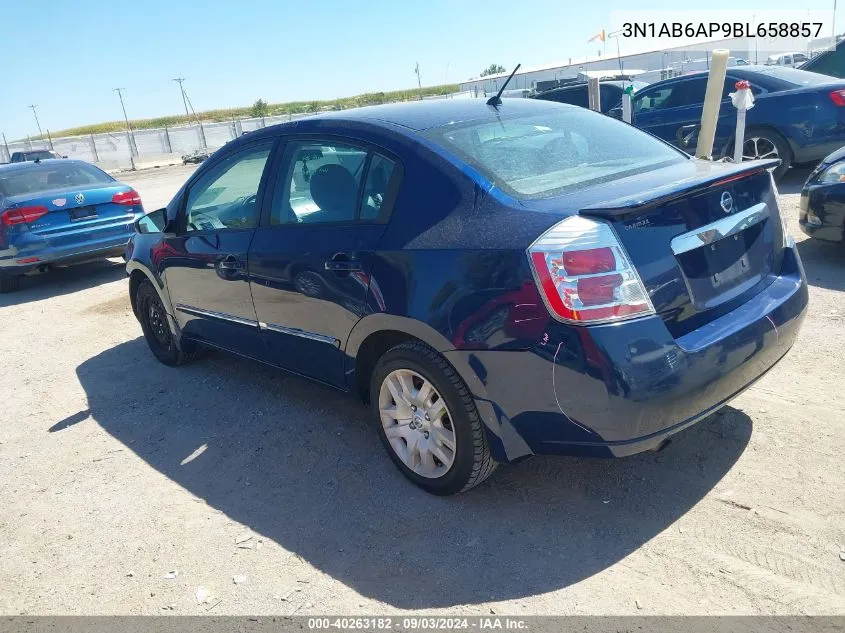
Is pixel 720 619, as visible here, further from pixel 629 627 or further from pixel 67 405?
pixel 67 405

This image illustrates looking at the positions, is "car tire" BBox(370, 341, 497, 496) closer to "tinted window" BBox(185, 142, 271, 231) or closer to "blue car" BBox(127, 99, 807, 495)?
"blue car" BBox(127, 99, 807, 495)

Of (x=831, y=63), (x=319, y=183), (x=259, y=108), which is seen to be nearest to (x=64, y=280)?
(x=319, y=183)

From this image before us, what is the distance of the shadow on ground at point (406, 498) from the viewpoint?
9.14ft

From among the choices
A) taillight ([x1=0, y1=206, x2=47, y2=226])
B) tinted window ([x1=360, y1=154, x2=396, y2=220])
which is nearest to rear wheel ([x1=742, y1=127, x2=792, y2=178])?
tinted window ([x1=360, y1=154, x2=396, y2=220])

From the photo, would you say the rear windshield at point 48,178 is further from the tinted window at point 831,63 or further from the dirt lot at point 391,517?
the tinted window at point 831,63

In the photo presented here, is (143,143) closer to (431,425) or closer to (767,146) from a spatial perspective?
(767,146)

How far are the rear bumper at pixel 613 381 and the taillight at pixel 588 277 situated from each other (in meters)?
0.06

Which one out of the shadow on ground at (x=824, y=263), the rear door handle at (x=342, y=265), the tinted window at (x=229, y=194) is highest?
the tinted window at (x=229, y=194)

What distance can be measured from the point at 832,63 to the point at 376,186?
11611mm

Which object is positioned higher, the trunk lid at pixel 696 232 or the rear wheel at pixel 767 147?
the trunk lid at pixel 696 232

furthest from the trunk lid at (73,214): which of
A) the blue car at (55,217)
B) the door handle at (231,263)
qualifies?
the door handle at (231,263)

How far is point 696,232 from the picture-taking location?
280 centimetres

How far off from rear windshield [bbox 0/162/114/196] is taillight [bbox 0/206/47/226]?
385 millimetres

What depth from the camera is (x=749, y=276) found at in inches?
121
